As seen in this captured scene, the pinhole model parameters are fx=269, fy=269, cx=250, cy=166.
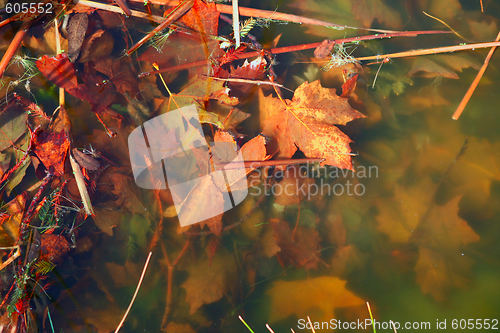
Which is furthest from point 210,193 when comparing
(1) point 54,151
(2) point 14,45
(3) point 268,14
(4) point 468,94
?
(4) point 468,94

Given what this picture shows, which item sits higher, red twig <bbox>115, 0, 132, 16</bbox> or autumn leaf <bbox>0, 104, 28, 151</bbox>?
red twig <bbox>115, 0, 132, 16</bbox>

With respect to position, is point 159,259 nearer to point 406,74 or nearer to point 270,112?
point 270,112

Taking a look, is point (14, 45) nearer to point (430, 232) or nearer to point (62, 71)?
point (62, 71)

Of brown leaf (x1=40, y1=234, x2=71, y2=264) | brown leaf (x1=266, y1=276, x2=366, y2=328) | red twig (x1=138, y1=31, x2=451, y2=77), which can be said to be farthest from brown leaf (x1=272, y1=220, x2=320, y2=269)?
brown leaf (x1=40, y1=234, x2=71, y2=264)

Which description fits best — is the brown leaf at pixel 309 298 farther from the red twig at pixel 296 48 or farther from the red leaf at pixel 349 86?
the red twig at pixel 296 48

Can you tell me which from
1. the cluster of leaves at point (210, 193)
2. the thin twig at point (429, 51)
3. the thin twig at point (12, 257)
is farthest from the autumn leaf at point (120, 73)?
the thin twig at point (429, 51)

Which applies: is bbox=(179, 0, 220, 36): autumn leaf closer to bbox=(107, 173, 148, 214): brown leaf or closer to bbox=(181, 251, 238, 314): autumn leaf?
bbox=(107, 173, 148, 214): brown leaf

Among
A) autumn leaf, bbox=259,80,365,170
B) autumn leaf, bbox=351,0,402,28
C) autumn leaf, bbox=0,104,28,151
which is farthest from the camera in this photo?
autumn leaf, bbox=351,0,402,28
